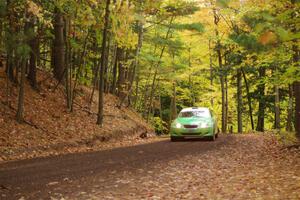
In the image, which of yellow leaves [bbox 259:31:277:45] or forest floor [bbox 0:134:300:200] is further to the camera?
forest floor [bbox 0:134:300:200]

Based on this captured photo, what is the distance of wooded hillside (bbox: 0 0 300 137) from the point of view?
40.2 feet

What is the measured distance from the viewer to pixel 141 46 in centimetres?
3011

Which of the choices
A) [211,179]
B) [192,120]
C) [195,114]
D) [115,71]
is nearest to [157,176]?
[211,179]

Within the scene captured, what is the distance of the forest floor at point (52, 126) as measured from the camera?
49.3 feet

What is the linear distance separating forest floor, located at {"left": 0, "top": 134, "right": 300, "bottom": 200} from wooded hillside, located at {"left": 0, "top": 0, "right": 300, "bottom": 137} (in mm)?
2544

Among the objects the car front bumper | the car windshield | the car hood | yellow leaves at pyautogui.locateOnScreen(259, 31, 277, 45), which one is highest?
yellow leaves at pyautogui.locateOnScreen(259, 31, 277, 45)

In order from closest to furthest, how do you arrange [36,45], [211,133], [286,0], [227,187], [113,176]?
[227,187] < [113,176] < [286,0] < [211,133] < [36,45]

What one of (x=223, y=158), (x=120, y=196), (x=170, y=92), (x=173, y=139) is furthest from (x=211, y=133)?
(x=170, y=92)

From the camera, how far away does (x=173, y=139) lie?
19922 millimetres

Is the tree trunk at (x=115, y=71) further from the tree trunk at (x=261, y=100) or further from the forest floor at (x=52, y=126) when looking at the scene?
the tree trunk at (x=261, y=100)

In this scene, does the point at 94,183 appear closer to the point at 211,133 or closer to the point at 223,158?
the point at 223,158

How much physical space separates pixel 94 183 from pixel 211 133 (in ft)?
36.8

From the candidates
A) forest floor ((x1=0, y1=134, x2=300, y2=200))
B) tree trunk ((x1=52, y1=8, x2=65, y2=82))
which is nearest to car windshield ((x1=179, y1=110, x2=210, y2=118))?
forest floor ((x1=0, y1=134, x2=300, y2=200))

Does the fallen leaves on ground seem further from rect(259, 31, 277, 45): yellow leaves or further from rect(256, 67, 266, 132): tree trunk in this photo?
rect(256, 67, 266, 132): tree trunk
